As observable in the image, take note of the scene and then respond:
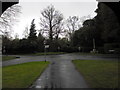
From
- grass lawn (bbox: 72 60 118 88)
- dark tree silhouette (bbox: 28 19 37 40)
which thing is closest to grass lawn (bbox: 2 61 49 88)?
grass lawn (bbox: 72 60 118 88)

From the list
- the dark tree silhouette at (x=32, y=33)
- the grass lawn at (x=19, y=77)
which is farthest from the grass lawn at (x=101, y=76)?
the dark tree silhouette at (x=32, y=33)

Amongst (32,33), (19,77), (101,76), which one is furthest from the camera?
(32,33)

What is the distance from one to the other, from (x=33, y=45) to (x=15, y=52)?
7130mm

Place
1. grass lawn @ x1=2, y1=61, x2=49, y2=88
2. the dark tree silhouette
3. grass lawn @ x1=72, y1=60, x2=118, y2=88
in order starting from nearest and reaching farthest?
1. grass lawn @ x1=72, y1=60, x2=118, y2=88
2. grass lawn @ x1=2, y1=61, x2=49, y2=88
3. the dark tree silhouette

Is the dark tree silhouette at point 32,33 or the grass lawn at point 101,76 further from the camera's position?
the dark tree silhouette at point 32,33

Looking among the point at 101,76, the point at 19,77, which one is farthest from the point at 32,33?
the point at 101,76

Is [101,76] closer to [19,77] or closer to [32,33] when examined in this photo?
[19,77]

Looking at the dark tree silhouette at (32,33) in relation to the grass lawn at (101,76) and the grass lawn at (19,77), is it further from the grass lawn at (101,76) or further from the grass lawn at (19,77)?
the grass lawn at (101,76)

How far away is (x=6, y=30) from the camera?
2209cm

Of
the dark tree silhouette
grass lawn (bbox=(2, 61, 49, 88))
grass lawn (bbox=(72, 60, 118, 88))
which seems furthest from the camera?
the dark tree silhouette

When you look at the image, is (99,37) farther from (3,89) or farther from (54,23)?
(3,89)

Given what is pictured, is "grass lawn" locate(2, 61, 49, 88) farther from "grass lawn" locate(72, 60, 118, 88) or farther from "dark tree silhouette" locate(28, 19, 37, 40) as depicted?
"dark tree silhouette" locate(28, 19, 37, 40)

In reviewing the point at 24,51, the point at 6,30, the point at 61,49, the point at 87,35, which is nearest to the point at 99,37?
the point at 87,35

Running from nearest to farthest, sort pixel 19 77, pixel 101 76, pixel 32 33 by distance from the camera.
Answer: pixel 101 76
pixel 19 77
pixel 32 33
